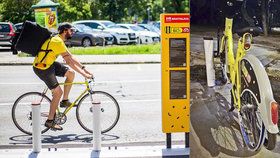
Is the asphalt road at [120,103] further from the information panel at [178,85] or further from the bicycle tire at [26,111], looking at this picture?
the information panel at [178,85]

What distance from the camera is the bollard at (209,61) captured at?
4.15 meters

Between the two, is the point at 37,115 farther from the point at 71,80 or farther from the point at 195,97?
the point at 195,97

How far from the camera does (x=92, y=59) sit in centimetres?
1941

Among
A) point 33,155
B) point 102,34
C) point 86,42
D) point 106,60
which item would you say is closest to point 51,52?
point 33,155

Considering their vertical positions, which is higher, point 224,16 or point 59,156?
point 224,16

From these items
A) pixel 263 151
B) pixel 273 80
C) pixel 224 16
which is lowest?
pixel 263 151

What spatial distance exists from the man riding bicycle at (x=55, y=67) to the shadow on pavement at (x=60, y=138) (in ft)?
0.66

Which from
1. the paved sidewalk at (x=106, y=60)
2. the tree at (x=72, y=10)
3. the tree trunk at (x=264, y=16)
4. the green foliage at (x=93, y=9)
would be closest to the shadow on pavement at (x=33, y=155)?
the tree trunk at (x=264, y=16)

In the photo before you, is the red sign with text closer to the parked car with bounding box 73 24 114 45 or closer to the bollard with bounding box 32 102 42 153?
the bollard with bounding box 32 102 42 153

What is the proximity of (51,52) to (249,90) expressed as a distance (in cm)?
333

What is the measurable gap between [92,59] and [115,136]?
12.3m

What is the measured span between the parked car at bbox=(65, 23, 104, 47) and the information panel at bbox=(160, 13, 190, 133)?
22.8m

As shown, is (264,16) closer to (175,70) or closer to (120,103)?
(175,70)

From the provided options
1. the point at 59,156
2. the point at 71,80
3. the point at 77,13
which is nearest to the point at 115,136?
the point at 71,80
